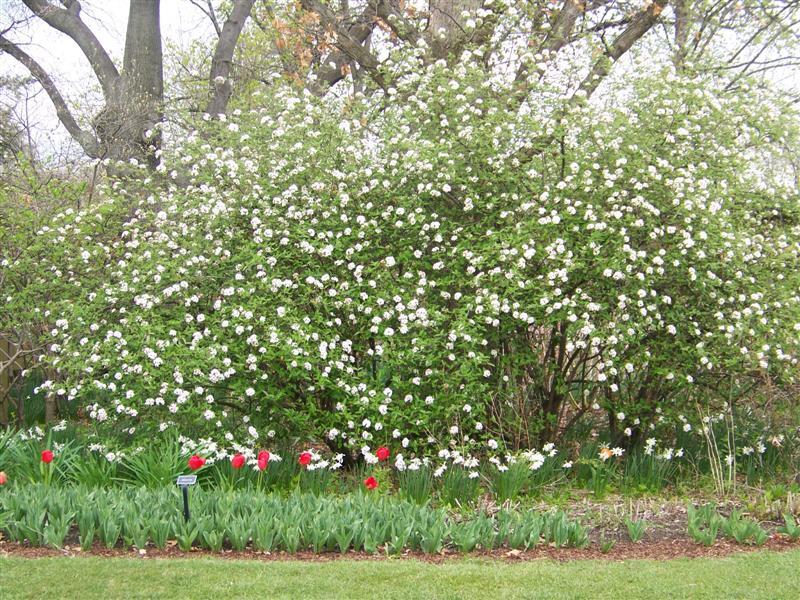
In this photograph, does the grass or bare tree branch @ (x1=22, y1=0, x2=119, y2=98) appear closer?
the grass

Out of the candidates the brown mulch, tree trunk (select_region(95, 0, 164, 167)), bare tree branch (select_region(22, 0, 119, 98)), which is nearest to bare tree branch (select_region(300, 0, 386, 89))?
tree trunk (select_region(95, 0, 164, 167))

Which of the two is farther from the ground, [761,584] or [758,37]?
[758,37]

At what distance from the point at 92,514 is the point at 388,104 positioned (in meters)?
5.11

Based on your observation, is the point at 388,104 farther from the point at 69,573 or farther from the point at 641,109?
the point at 69,573

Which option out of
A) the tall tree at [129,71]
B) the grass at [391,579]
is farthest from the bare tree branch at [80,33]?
the grass at [391,579]

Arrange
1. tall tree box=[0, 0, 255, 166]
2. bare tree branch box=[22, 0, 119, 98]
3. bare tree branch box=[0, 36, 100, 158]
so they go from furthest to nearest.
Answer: bare tree branch box=[22, 0, 119, 98], bare tree branch box=[0, 36, 100, 158], tall tree box=[0, 0, 255, 166]

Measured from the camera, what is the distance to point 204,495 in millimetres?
5520

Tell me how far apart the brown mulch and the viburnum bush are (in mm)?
1347

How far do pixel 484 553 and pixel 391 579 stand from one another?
33.2 inches

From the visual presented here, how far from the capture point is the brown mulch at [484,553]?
4.99 m

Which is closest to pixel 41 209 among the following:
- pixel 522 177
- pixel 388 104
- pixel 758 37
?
pixel 388 104

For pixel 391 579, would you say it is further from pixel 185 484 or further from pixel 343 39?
pixel 343 39

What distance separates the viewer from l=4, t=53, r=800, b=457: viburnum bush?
6.59 metres

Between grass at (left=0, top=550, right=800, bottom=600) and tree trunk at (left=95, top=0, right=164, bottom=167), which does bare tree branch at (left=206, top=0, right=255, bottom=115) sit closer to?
tree trunk at (left=95, top=0, right=164, bottom=167)
